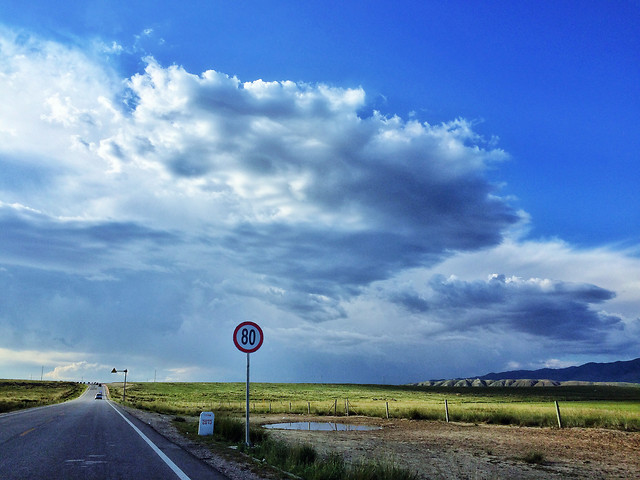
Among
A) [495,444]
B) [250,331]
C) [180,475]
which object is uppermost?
[250,331]

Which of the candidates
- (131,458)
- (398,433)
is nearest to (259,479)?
(131,458)

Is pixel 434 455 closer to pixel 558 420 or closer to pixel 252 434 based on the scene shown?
pixel 252 434

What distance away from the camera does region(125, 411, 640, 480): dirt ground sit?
43.1ft

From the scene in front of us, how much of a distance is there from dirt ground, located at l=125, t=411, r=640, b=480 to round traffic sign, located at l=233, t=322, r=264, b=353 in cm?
300

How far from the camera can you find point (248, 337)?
1409cm

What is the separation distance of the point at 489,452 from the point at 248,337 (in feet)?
34.0

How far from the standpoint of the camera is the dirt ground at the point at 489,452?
43.1 ft

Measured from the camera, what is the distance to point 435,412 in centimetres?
3562

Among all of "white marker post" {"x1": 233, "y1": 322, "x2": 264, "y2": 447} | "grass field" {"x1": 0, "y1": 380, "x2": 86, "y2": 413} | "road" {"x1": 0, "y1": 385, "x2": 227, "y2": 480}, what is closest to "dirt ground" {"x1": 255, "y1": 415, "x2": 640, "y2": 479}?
"white marker post" {"x1": 233, "y1": 322, "x2": 264, "y2": 447}

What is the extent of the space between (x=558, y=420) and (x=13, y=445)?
85.5ft

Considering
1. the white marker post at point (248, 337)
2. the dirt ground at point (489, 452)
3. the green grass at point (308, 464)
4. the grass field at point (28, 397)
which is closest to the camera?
the green grass at point (308, 464)

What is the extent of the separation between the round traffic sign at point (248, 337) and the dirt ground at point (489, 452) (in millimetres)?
3002

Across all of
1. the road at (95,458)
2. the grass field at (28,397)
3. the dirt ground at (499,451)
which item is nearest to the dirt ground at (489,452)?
the dirt ground at (499,451)

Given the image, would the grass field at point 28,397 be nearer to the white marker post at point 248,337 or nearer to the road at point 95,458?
the road at point 95,458
